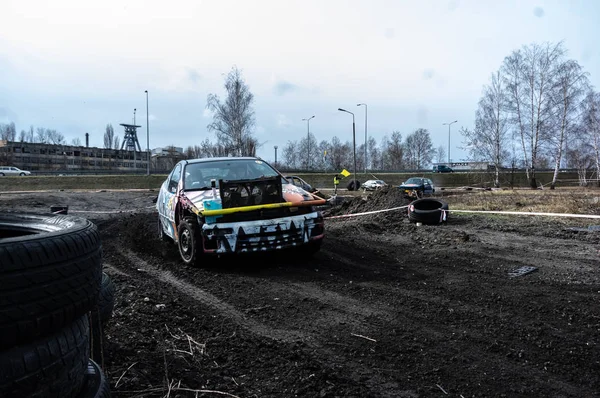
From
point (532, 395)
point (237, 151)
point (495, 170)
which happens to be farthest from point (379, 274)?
point (495, 170)

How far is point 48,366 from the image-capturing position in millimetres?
2025

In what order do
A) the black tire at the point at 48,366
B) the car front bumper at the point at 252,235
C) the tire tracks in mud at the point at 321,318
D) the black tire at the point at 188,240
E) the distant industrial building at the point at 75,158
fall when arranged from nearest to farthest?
1. the black tire at the point at 48,366
2. the tire tracks in mud at the point at 321,318
3. the car front bumper at the point at 252,235
4. the black tire at the point at 188,240
5. the distant industrial building at the point at 75,158

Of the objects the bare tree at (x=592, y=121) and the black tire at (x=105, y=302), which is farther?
the bare tree at (x=592, y=121)

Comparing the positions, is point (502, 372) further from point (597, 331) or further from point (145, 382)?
point (145, 382)

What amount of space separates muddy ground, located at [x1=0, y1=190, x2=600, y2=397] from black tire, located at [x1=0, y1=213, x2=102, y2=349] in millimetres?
851

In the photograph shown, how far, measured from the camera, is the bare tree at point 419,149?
347ft

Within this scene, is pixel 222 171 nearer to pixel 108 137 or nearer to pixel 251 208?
pixel 251 208

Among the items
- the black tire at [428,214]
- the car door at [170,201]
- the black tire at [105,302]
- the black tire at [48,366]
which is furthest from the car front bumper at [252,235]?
the black tire at [428,214]

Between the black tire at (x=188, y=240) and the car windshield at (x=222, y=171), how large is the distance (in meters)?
0.75

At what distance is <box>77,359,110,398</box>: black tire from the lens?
A: 2270mm

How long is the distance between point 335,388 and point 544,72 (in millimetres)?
43633

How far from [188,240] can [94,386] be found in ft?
13.9

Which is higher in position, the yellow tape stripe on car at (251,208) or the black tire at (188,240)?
the yellow tape stripe on car at (251,208)

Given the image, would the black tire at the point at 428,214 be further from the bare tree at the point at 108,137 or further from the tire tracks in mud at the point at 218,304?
the bare tree at the point at 108,137
